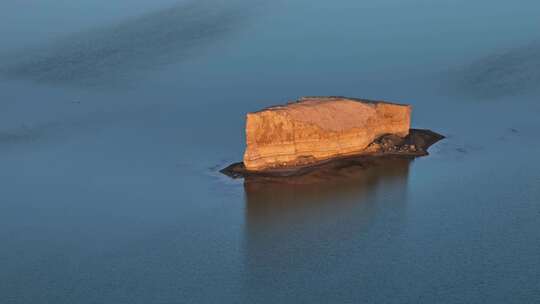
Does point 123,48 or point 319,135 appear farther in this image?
point 123,48

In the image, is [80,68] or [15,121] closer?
[15,121]

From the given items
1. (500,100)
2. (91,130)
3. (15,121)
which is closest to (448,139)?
(500,100)

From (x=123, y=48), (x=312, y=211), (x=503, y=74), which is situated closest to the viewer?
(x=312, y=211)

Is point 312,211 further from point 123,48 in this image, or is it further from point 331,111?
point 123,48

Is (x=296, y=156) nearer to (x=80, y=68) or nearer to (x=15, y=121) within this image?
(x=15, y=121)

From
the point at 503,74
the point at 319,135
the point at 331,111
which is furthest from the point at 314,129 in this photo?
the point at 503,74
